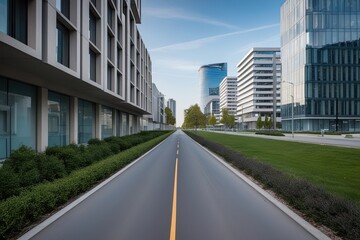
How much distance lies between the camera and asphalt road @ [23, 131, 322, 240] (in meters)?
5.47

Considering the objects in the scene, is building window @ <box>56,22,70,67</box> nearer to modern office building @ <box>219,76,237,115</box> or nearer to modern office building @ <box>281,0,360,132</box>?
modern office building @ <box>281,0,360,132</box>

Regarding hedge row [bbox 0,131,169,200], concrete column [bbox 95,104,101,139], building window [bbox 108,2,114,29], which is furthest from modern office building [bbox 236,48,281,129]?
hedge row [bbox 0,131,169,200]

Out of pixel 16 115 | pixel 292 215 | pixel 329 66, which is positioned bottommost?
pixel 292 215

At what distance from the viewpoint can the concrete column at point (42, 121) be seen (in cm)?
1584

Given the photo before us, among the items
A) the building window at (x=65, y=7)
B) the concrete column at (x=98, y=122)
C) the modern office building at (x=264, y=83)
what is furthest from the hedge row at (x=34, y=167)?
the modern office building at (x=264, y=83)

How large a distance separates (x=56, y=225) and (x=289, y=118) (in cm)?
8224

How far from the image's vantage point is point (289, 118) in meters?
80.4

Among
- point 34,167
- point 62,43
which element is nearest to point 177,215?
point 34,167

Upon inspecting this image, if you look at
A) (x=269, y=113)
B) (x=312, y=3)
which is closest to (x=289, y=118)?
(x=312, y=3)

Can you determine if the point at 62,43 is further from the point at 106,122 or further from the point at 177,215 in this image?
the point at 106,122

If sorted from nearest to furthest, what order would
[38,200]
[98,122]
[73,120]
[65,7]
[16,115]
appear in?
[38,200]
[16,115]
[65,7]
[73,120]
[98,122]

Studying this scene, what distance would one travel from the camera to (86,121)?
81.7 ft

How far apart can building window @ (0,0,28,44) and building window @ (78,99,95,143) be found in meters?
11.5

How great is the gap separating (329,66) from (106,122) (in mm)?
65918
